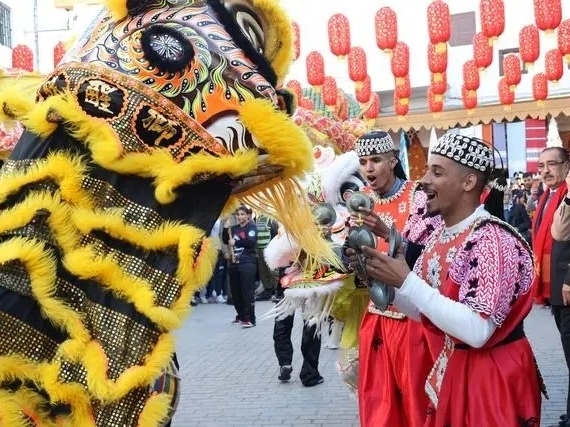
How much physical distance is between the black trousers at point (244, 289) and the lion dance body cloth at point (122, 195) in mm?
7695

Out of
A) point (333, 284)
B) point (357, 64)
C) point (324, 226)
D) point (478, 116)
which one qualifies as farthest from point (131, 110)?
point (478, 116)

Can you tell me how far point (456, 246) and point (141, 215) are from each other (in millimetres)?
1324

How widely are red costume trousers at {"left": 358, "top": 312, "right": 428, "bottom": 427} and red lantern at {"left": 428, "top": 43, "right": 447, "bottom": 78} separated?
999 cm

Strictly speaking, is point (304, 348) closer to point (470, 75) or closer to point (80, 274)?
point (80, 274)

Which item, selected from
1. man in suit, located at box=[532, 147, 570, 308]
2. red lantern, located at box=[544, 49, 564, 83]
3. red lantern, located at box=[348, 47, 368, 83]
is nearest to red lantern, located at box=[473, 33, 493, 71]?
red lantern, located at box=[544, 49, 564, 83]

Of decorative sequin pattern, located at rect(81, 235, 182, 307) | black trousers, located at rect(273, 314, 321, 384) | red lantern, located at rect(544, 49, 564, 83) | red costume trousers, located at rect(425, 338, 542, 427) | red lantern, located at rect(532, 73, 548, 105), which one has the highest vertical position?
decorative sequin pattern, located at rect(81, 235, 182, 307)

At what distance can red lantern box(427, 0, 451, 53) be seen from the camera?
11.8m

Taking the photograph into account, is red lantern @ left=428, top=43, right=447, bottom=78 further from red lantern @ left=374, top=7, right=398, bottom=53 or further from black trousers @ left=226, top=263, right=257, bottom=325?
black trousers @ left=226, top=263, right=257, bottom=325

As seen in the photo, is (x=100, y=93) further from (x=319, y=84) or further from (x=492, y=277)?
(x=319, y=84)

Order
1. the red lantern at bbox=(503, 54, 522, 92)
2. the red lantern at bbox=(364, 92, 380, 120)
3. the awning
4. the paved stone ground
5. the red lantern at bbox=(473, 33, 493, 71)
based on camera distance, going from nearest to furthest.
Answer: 1. the paved stone ground
2. the red lantern at bbox=(473, 33, 493, 71)
3. the red lantern at bbox=(503, 54, 522, 92)
4. the awning
5. the red lantern at bbox=(364, 92, 380, 120)

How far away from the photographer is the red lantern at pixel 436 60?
12898 millimetres

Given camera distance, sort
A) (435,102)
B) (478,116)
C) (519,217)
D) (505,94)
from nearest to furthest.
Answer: (519,217)
(505,94)
(435,102)
(478,116)

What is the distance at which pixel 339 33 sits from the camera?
12.7 m

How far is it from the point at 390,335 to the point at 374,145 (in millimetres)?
1042
